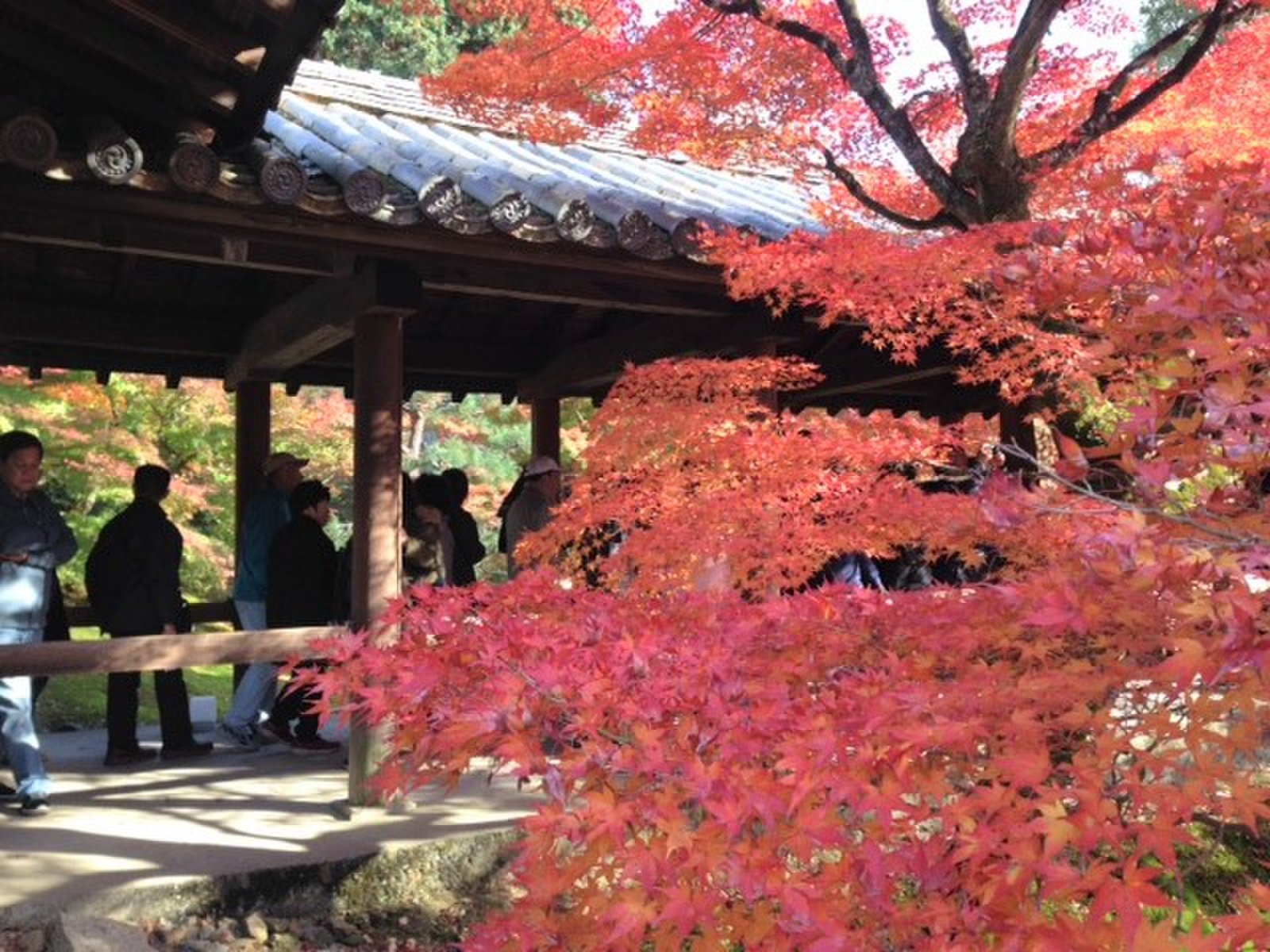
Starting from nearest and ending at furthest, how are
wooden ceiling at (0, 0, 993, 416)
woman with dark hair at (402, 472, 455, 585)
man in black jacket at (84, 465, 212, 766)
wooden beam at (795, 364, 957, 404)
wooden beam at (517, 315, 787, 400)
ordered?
1. wooden ceiling at (0, 0, 993, 416)
2. man in black jacket at (84, 465, 212, 766)
3. woman with dark hair at (402, 472, 455, 585)
4. wooden beam at (517, 315, 787, 400)
5. wooden beam at (795, 364, 957, 404)

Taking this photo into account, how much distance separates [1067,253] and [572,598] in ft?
7.52

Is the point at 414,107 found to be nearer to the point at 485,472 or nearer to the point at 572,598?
the point at 572,598

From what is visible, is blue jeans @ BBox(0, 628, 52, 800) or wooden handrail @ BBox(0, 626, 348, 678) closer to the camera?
wooden handrail @ BBox(0, 626, 348, 678)

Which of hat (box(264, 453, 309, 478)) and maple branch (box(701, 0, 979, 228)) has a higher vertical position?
maple branch (box(701, 0, 979, 228))

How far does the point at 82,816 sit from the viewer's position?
5043 millimetres

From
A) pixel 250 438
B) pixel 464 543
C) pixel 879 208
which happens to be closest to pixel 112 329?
pixel 250 438

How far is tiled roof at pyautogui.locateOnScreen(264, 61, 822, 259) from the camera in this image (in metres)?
4.68

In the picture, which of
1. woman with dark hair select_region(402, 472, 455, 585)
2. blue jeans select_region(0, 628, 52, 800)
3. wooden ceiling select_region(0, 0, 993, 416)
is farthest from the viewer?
woman with dark hair select_region(402, 472, 455, 585)

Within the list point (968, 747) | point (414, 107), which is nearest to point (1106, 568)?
point (968, 747)

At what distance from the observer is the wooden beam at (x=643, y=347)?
6.35 m

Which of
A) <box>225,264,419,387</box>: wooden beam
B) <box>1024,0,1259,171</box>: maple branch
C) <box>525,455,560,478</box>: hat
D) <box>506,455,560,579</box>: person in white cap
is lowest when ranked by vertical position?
<box>506,455,560,579</box>: person in white cap

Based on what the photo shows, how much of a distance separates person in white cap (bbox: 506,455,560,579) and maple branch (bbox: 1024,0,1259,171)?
123 inches

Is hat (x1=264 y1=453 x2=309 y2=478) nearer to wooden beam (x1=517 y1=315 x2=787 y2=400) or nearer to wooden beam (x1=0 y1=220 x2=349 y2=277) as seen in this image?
wooden beam (x1=0 y1=220 x2=349 y2=277)

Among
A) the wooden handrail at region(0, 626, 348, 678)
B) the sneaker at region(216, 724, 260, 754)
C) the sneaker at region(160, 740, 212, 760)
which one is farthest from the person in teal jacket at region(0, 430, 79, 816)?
the sneaker at region(216, 724, 260, 754)
